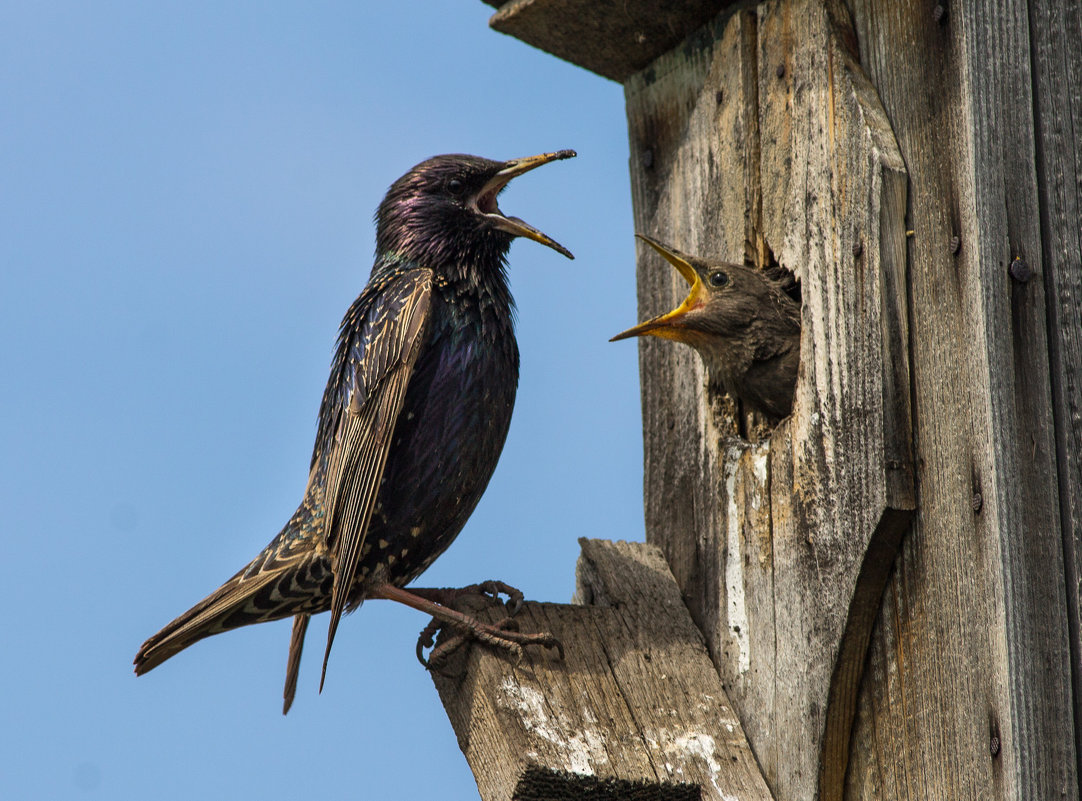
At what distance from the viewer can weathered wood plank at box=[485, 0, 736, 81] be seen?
3.72m

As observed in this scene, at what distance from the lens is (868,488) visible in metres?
2.86

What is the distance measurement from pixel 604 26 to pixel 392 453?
4.68 feet

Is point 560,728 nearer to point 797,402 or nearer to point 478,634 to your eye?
point 478,634

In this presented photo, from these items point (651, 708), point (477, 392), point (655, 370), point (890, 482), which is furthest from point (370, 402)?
point (890, 482)

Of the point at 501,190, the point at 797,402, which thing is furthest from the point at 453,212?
the point at 797,402

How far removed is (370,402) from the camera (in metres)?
3.49

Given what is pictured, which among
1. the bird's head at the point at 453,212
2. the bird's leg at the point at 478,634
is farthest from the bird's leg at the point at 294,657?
the bird's head at the point at 453,212

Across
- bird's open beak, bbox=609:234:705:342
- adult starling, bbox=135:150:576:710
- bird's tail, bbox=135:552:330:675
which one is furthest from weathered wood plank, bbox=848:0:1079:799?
bird's tail, bbox=135:552:330:675

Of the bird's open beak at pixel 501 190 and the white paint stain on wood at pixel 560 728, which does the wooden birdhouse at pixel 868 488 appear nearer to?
the white paint stain on wood at pixel 560 728

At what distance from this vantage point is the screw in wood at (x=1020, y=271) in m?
2.62

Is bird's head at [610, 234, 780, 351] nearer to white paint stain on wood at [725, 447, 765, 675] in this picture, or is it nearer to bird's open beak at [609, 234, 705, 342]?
bird's open beak at [609, 234, 705, 342]

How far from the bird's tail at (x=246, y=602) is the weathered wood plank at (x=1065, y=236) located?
189 centimetres

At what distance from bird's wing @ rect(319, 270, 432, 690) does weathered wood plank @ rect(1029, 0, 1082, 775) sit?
1625 mm

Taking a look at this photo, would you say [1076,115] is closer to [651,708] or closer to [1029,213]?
[1029,213]
